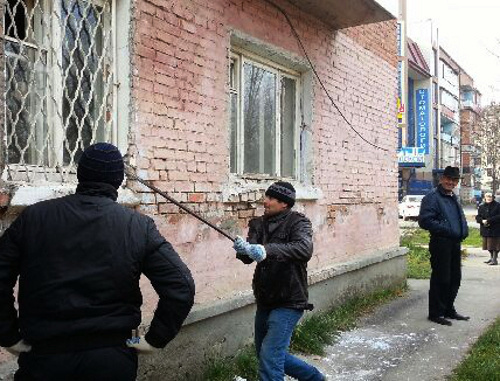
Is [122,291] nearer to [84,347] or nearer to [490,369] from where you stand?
[84,347]

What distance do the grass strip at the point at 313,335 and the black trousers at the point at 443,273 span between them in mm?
896

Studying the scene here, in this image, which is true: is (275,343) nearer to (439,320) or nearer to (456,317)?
(439,320)

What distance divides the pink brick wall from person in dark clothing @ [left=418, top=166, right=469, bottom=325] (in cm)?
110

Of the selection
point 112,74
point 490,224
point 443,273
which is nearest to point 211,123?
point 112,74

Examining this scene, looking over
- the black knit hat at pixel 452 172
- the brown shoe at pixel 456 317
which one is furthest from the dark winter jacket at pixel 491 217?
the black knit hat at pixel 452 172

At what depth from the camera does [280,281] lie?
12.1 ft

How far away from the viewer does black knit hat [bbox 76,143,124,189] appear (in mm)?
2281

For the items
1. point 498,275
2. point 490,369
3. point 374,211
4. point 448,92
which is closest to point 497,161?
point 448,92

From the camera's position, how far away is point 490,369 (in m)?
4.78

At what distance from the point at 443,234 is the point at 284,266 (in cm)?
336

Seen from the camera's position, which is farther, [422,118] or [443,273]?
[422,118]

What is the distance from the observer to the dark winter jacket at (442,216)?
6.43m

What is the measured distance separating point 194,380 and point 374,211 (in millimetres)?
4460

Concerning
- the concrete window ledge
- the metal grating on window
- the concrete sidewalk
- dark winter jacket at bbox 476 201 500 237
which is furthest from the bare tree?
the metal grating on window
